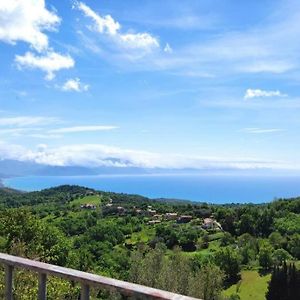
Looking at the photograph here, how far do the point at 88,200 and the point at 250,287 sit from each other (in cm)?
7259

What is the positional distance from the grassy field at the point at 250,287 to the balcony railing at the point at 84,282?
5686cm

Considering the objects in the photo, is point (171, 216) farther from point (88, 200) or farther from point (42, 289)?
point (42, 289)

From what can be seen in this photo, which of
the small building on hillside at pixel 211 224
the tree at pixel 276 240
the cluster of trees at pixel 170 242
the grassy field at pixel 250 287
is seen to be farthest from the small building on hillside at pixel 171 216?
the grassy field at pixel 250 287

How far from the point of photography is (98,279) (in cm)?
303

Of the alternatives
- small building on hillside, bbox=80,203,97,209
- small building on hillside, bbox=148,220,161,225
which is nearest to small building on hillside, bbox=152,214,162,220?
small building on hillside, bbox=148,220,161,225

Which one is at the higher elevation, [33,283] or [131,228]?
[33,283]

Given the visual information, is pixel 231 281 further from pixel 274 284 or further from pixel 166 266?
pixel 166 266

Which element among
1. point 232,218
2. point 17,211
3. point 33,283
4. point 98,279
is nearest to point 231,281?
point 232,218

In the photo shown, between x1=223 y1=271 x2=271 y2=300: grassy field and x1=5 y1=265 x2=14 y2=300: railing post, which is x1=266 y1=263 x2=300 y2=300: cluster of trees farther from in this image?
x1=5 y1=265 x2=14 y2=300: railing post

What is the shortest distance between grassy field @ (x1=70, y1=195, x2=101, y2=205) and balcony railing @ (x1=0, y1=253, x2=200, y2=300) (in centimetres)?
11911

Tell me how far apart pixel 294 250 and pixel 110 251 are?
28449mm

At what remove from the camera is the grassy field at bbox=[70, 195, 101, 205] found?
123144mm

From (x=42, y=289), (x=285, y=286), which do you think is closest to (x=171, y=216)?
(x=285, y=286)

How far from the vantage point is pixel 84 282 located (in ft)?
10.0
